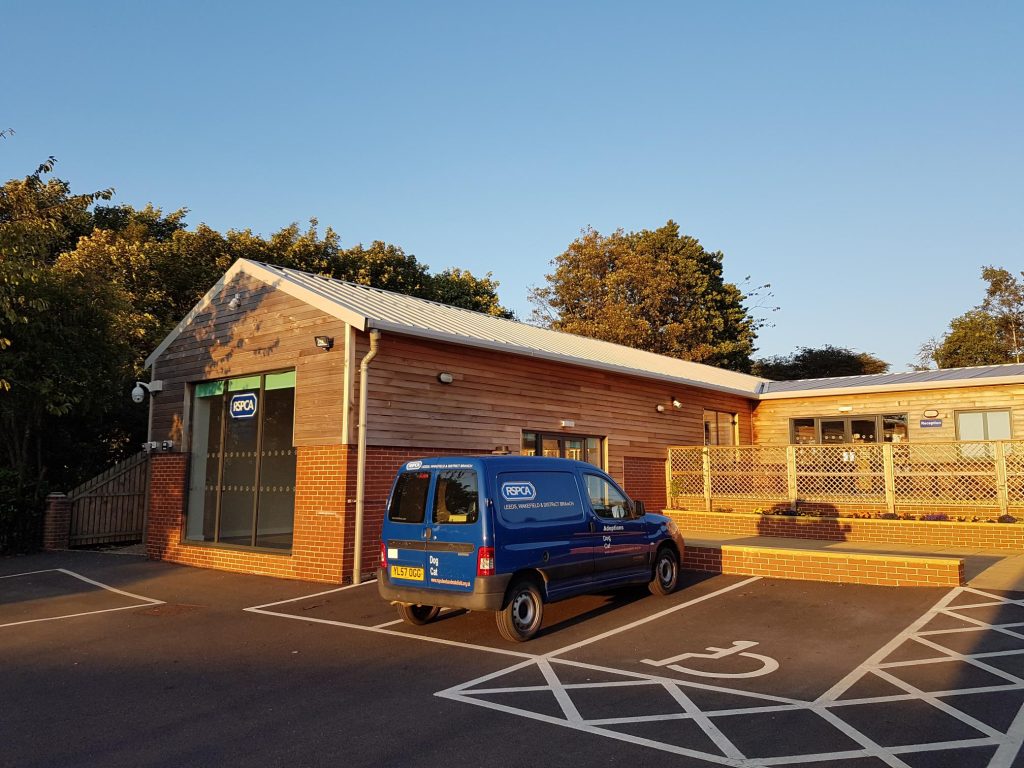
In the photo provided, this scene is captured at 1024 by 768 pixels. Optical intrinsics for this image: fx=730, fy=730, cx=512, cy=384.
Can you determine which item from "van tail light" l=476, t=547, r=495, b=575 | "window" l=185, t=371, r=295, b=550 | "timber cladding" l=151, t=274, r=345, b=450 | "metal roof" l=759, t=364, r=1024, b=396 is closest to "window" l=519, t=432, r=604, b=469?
"timber cladding" l=151, t=274, r=345, b=450

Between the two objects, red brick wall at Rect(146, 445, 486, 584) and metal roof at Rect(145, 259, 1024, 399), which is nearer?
red brick wall at Rect(146, 445, 486, 584)

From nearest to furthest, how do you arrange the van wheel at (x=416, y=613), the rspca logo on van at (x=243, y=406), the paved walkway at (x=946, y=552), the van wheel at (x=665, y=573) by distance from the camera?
the van wheel at (x=416, y=613) → the van wheel at (x=665, y=573) → the paved walkway at (x=946, y=552) → the rspca logo on van at (x=243, y=406)

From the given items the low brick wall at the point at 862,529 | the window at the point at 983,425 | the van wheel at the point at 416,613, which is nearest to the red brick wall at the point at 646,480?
the low brick wall at the point at 862,529

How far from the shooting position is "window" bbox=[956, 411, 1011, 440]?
60.0ft

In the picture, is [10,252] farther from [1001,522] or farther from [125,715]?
[1001,522]

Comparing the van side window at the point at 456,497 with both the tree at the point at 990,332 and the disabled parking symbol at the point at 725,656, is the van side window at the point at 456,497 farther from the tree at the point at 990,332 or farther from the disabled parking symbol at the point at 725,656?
the tree at the point at 990,332

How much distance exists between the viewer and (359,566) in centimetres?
1069

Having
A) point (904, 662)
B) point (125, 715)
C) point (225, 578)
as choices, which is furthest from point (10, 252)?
point (904, 662)

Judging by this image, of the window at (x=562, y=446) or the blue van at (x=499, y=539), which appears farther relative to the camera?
the window at (x=562, y=446)

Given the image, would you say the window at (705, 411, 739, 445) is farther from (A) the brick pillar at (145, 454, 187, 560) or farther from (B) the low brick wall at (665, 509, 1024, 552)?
(A) the brick pillar at (145, 454, 187, 560)

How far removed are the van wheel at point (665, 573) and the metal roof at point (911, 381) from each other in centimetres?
1300

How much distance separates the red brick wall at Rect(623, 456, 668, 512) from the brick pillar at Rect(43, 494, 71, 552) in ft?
37.5

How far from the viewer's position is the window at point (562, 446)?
552 inches

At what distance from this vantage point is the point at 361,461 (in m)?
10.8
